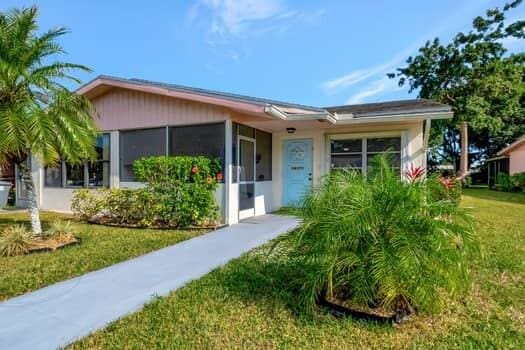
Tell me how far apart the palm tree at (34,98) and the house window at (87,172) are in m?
3.66

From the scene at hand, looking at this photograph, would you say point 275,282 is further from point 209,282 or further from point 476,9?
point 476,9

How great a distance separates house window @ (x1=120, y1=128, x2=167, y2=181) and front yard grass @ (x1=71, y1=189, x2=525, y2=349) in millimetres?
5822

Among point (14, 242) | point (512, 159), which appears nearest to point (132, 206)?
point (14, 242)

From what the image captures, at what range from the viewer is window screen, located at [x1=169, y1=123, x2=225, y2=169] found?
7992 millimetres

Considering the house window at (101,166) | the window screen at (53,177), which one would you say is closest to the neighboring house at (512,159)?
the house window at (101,166)

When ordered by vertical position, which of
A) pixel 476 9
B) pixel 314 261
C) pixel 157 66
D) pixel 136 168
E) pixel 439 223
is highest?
pixel 476 9

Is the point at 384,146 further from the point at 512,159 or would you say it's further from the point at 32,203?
the point at 512,159

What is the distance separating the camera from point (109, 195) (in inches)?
327

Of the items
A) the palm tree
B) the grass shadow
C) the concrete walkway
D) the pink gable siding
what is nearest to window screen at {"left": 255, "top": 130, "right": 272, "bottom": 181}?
the pink gable siding

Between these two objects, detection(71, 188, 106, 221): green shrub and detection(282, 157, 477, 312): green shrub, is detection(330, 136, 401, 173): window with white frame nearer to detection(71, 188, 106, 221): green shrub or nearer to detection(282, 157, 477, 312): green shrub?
detection(282, 157, 477, 312): green shrub

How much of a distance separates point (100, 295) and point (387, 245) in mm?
3292

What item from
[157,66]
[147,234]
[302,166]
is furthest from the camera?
[157,66]

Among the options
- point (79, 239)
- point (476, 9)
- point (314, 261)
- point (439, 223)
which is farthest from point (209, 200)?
point (476, 9)

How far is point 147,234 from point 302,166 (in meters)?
5.17
